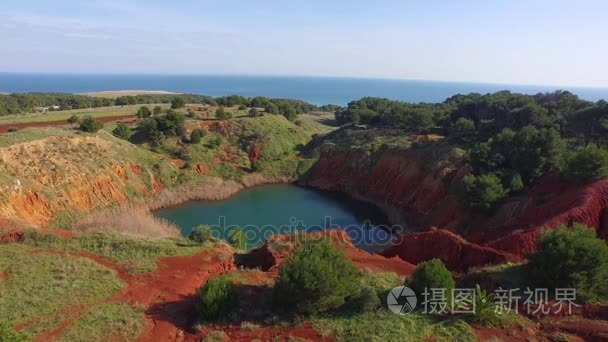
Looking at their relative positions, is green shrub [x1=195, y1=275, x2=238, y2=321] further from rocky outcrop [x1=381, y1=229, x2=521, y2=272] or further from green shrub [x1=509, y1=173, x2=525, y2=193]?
green shrub [x1=509, y1=173, x2=525, y2=193]

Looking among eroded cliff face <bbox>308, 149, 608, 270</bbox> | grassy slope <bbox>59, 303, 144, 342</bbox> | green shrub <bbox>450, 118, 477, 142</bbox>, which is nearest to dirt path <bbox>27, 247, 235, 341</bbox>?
grassy slope <bbox>59, 303, 144, 342</bbox>

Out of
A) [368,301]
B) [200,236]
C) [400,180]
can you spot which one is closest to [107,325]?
[368,301]

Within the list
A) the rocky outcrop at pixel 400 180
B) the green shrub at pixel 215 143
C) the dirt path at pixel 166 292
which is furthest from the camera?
the green shrub at pixel 215 143

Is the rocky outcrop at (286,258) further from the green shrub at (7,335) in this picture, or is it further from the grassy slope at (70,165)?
the grassy slope at (70,165)

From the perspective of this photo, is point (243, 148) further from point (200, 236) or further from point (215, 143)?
point (200, 236)

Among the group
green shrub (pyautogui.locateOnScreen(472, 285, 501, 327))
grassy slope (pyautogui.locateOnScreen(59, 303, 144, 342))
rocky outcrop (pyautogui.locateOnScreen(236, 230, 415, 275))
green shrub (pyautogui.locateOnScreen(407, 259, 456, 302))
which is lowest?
rocky outcrop (pyautogui.locateOnScreen(236, 230, 415, 275))

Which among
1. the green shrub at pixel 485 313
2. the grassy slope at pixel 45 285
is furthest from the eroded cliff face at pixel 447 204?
the grassy slope at pixel 45 285
